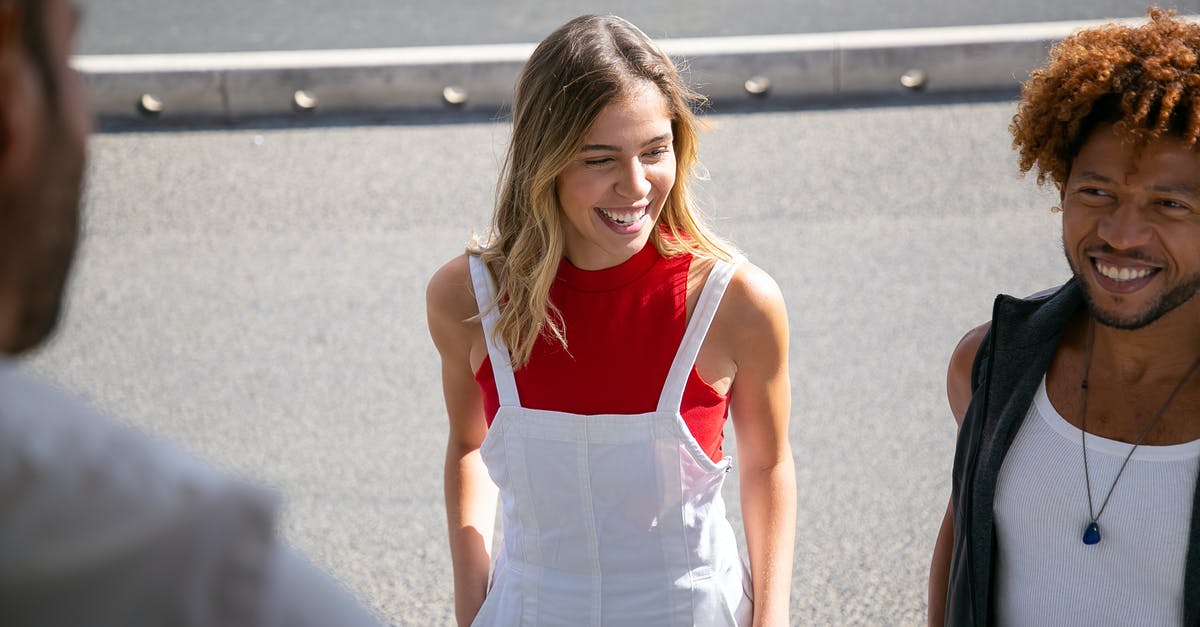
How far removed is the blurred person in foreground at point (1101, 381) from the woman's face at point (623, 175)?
732 mm

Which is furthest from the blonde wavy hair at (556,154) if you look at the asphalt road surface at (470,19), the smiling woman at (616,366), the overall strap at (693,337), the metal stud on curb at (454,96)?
the asphalt road surface at (470,19)

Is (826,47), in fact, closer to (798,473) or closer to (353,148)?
(353,148)

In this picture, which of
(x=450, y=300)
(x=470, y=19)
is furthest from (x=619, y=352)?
(x=470, y=19)

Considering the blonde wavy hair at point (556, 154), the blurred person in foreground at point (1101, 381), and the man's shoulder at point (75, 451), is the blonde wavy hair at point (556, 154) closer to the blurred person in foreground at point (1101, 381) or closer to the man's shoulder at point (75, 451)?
the blurred person in foreground at point (1101, 381)

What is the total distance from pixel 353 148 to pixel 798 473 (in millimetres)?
4032

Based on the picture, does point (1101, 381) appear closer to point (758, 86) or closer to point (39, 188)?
point (39, 188)

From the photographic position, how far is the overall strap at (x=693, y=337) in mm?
2529

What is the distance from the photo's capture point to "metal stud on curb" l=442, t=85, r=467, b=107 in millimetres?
8109

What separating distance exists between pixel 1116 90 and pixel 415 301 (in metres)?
4.20

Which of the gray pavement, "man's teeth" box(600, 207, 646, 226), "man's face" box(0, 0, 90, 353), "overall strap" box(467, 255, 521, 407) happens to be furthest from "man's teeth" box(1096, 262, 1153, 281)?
the gray pavement

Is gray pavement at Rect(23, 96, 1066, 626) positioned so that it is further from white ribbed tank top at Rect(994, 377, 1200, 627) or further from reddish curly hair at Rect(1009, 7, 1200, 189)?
reddish curly hair at Rect(1009, 7, 1200, 189)

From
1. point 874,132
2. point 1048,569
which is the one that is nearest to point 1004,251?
point 874,132

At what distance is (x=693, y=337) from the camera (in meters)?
2.56

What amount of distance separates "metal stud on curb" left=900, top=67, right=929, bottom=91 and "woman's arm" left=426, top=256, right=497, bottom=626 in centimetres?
580
